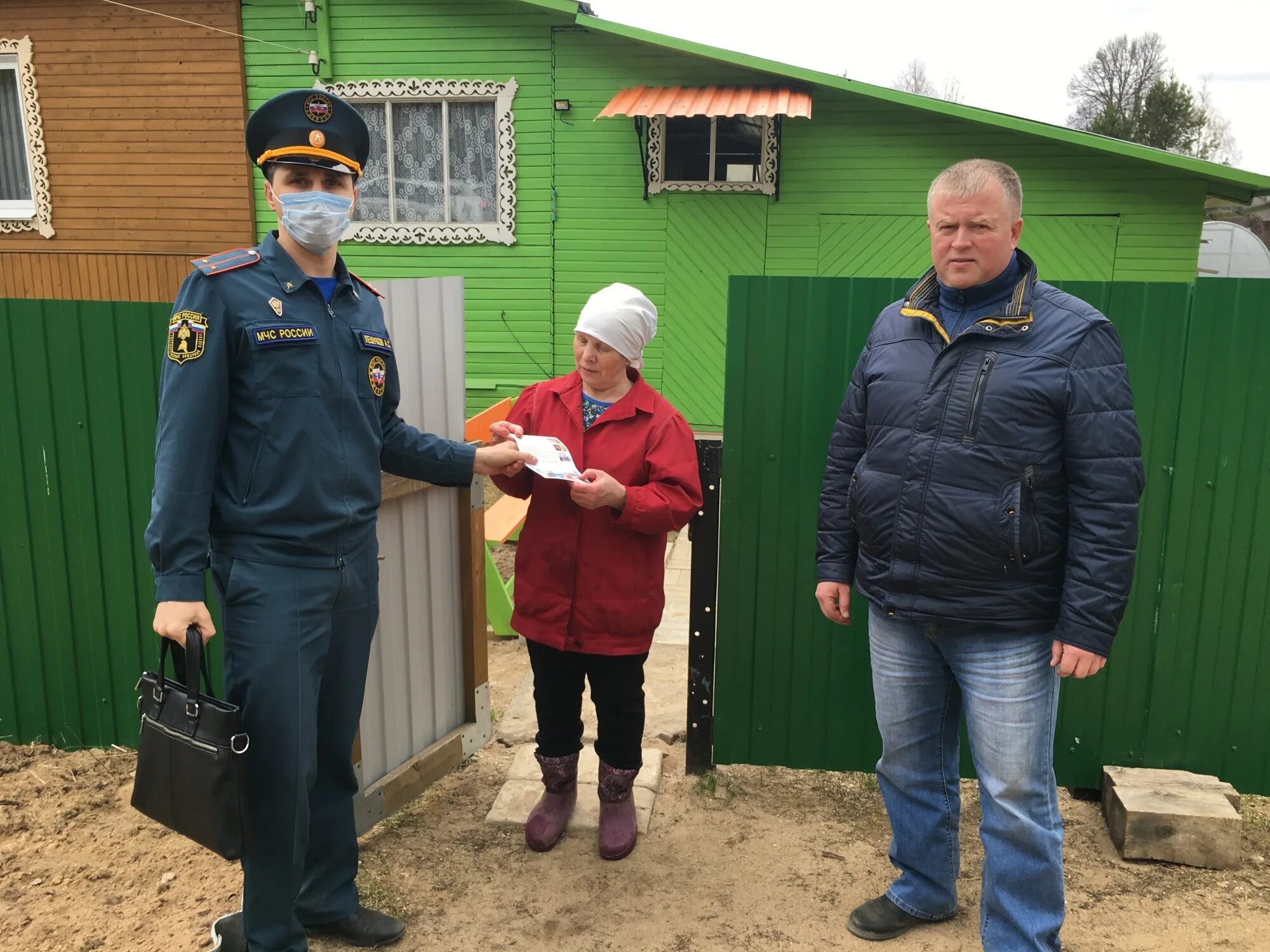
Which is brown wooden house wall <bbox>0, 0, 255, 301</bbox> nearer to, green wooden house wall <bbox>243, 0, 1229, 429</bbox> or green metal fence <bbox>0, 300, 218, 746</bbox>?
green wooden house wall <bbox>243, 0, 1229, 429</bbox>

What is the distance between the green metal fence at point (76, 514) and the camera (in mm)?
3420

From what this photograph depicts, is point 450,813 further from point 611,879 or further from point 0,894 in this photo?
point 0,894

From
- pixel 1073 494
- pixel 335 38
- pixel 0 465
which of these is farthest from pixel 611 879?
pixel 335 38

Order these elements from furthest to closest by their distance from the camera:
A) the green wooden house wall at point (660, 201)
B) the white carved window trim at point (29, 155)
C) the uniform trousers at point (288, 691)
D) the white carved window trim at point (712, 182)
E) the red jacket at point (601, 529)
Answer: the white carved window trim at point (29, 155) → the white carved window trim at point (712, 182) → the green wooden house wall at point (660, 201) → the red jacket at point (601, 529) → the uniform trousers at point (288, 691)

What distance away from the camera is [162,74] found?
10438 mm

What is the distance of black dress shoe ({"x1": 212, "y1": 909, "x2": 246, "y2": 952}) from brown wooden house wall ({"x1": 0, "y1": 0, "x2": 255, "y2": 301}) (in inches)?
368

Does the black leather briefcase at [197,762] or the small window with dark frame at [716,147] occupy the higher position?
the small window with dark frame at [716,147]

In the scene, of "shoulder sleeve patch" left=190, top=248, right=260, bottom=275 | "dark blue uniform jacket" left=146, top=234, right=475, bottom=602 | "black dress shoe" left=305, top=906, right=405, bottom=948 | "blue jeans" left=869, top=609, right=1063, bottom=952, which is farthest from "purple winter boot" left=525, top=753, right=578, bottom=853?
"shoulder sleeve patch" left=190, top=248, right=260, bottom=275

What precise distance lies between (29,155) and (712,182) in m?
7.97

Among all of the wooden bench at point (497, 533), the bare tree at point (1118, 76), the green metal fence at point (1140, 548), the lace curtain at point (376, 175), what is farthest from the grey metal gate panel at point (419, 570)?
the bare tree at point (1118, 76)

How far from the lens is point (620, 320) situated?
2.84 meters

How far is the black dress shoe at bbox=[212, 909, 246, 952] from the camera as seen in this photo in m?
2.62

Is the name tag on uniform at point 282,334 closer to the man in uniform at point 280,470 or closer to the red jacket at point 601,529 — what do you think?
the man in uniform at point 280,470

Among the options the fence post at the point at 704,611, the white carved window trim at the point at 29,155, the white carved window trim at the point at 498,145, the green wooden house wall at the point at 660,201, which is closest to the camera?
the fence post at the point at 704,611
